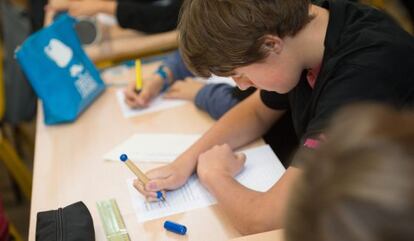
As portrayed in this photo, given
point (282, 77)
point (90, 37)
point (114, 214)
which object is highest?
point (282, 77)

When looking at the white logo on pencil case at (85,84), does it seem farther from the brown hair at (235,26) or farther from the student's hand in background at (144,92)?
the brown hair at (235,26)

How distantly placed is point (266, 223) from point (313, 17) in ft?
1.47

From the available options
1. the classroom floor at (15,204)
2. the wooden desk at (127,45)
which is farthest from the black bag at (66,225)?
the classroom floor at (15,204)

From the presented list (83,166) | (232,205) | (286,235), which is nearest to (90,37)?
(83,166)

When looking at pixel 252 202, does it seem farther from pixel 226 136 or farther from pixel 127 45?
pixel 127 45

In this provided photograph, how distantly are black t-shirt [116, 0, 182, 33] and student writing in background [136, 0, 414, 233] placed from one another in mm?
1009

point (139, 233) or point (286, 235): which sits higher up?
point (286, 235)

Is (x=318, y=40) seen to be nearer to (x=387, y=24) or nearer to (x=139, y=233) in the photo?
(x=387, y=24)

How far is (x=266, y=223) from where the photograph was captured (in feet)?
3.32

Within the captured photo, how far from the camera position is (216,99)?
151cm

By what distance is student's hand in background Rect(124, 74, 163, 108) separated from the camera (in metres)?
1.61

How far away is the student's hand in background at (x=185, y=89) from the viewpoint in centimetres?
162

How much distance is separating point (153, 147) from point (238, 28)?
1.64ft

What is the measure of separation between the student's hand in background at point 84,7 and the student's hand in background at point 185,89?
2.08 feet
